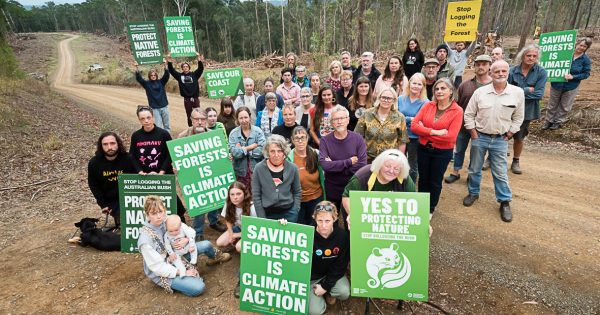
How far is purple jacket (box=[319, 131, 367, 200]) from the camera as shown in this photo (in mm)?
4164

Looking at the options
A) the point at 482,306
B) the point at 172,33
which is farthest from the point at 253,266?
the point at 172,33

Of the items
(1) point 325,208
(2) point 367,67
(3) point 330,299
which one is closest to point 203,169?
(1) point 325,208

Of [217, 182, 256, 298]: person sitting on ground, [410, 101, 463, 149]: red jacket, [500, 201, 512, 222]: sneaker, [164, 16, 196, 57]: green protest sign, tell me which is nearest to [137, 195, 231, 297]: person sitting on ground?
[217, 182, 256, 298]: person sitting on ground

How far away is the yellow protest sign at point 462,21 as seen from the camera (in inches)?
303

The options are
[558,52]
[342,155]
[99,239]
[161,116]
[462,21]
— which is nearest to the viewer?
[342,155]

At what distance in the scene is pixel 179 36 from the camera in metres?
9.46

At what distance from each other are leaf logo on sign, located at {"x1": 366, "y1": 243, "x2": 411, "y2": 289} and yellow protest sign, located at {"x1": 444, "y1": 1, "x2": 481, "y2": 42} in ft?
21.4

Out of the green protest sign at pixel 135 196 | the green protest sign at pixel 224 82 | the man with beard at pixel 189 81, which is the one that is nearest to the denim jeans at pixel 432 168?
the green protest sign at pixel 135 196

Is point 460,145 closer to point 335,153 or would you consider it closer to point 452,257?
point 452,257

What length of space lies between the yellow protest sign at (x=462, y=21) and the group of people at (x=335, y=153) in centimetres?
176

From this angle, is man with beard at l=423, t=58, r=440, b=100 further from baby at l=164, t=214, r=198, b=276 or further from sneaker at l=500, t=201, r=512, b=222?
baby at l=164, t=214, r=198, b=276

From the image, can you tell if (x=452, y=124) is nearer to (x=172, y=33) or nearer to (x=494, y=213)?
(x=494, y=213)

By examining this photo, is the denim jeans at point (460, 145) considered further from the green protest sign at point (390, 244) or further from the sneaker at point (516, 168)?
the green protest sign at point (390, 244)

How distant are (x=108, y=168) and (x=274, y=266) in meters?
3.14
